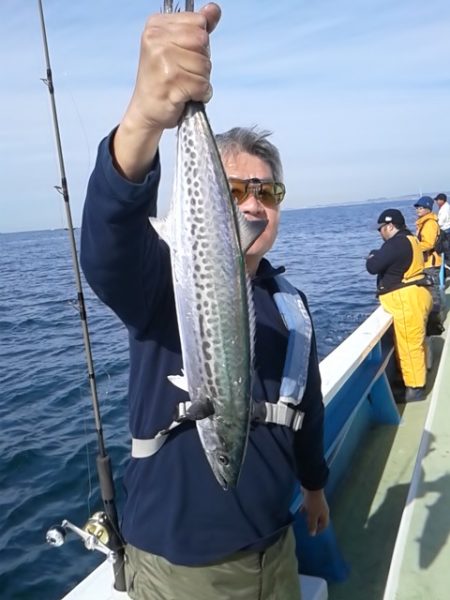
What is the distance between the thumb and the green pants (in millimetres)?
1591

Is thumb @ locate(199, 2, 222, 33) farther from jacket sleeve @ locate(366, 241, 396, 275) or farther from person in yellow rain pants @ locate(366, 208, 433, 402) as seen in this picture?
jacket sleeve @ locate(366, 241, 396, 275)

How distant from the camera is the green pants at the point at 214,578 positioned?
1838 millimetres

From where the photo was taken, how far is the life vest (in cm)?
181

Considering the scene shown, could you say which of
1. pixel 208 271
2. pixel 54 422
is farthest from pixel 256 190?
pixel 54 422

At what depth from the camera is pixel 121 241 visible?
4.60 feet

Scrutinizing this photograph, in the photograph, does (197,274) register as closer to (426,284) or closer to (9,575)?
(9,575)

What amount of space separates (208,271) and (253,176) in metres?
0.67

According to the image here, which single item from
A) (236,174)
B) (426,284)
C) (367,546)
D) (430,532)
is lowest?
(367,546)

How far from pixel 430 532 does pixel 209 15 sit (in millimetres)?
2827

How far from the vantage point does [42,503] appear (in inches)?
228

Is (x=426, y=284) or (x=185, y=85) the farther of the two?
(x=426, y=284)

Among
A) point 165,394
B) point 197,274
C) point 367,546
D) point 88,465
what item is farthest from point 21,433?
point 197,274

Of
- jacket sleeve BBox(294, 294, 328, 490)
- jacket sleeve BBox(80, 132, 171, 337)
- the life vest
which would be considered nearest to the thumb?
jacket sleeve BBox(80, 132, 171, 337)

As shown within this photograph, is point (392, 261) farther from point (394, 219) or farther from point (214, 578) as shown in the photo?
point (214, 578)
